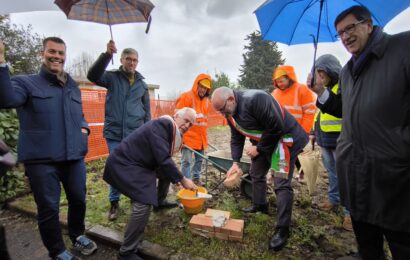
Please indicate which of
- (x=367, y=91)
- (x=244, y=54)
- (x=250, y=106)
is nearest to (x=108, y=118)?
(x=250, y=106)

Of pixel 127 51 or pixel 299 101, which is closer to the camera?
pixel 127 51

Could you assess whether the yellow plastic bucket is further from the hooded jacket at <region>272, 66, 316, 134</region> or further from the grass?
the hooded jacket at <region>272, 66, 316, 134</region>

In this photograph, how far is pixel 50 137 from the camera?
7.41 ft

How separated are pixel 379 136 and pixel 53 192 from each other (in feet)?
9.33

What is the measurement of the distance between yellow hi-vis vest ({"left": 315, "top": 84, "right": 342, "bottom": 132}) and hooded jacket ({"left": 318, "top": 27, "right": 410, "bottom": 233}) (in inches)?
60.2

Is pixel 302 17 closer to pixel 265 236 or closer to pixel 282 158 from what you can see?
pixel 282 158

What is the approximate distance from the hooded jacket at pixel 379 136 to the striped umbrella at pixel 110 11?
2.52 meters

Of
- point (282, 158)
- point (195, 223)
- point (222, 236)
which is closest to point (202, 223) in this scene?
point (195, 223)

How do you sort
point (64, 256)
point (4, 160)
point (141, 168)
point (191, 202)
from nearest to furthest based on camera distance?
point (4, 160) < point (64, 256) < point (141, 168) < point (191, 202)

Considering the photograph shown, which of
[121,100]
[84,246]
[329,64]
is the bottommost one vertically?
[84,246]

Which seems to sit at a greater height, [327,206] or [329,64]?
[329,64]

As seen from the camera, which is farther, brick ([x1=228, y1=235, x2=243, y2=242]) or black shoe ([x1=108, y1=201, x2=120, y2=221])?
black shoe ([x1=108, y1=201, x2=120, y2=221])

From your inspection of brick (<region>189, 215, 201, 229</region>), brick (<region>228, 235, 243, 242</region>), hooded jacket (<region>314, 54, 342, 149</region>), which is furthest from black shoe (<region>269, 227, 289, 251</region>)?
hooded jacket (<region>314, 54, 342, 149</region>)

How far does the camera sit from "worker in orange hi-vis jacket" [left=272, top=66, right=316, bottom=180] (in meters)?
3.94
